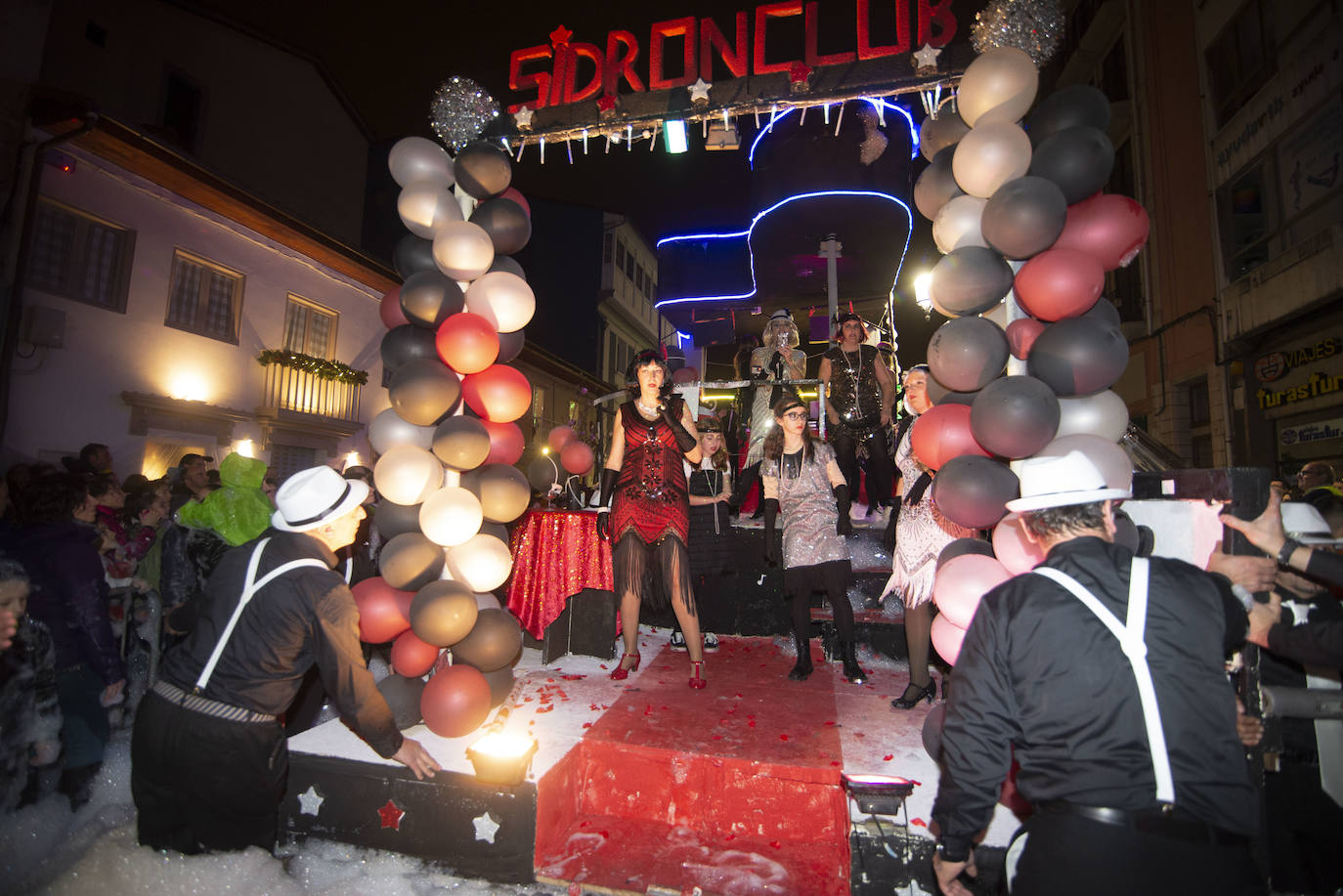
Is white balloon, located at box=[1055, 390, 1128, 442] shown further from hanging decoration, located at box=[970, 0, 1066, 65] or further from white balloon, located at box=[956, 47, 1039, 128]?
hanging decoration, located at box=[970, 0, 1066, 65]

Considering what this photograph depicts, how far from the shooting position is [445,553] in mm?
3531

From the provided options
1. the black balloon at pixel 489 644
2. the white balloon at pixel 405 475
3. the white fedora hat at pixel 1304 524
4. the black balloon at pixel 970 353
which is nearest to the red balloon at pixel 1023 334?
the black balloon at pixel 970 353

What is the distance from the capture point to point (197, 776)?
246 centimetres

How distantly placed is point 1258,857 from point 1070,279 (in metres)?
2.25

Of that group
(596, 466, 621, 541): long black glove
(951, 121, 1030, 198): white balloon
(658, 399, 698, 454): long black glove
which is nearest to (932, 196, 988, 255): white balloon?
(951, 121, 1030, 198): white balloon

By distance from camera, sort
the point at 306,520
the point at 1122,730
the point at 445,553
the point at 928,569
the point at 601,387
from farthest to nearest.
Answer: the point at 601,387, the point at 928,569, the point at 445,553, the point at 306,520, the point at 1122,730

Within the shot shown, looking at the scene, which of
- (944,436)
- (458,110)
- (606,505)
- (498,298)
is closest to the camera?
(944,436)

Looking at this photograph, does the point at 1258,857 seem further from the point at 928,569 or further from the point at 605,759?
the point at 605,759

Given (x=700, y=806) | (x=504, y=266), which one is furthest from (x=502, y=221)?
(x=700, y=806)

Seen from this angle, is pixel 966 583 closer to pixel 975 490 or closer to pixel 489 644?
pixel 975 490

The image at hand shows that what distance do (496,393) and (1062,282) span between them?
3002mm

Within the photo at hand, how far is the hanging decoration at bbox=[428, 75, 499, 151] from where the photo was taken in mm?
4410

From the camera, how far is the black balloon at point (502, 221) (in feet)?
13.2

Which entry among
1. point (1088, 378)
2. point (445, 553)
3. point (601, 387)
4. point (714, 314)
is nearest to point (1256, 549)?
point (1088, 378)
